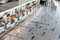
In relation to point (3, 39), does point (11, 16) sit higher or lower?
higher

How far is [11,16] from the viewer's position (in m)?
0.93

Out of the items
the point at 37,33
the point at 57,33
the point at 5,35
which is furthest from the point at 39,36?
the point at 5,35

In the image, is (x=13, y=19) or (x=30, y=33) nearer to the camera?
(x=30, y=33)

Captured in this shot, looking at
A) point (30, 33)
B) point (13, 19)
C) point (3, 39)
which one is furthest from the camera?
point (13, 19)

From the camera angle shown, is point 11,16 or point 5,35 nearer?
point 5,35

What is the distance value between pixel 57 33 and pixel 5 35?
46cm

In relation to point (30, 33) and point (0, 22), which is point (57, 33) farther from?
point (0, 22)

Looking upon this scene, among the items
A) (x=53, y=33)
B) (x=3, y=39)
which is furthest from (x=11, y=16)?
(x=53, y=33)

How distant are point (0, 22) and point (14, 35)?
159 millimetres

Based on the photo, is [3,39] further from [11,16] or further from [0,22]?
[11,16]

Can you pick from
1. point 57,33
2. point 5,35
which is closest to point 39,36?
point 57,33

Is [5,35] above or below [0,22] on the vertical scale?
below

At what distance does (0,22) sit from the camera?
0.76 meters

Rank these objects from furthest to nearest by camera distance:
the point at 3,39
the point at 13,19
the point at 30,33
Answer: the point at 13,19
the point at 30,33
the point at 3,39
